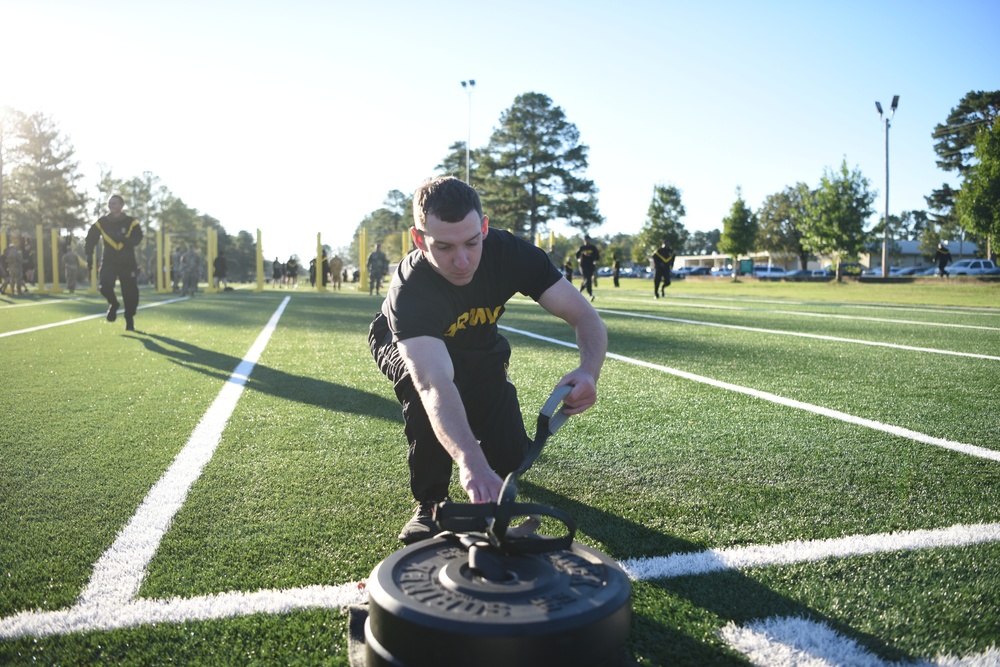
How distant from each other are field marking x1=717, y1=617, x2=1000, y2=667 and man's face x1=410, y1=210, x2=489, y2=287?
4.84ft

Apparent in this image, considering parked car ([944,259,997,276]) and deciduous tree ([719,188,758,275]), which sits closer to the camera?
parked car ([944,259,997,276])

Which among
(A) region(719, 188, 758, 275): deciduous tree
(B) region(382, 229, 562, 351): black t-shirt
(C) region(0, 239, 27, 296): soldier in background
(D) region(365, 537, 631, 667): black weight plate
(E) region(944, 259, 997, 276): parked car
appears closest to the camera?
(D) region(365, 537, 631, 667): black weight plate

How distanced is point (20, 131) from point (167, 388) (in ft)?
293

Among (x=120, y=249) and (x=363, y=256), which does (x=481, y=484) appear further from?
(x=363, y=256)

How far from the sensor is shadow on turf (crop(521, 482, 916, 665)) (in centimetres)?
201

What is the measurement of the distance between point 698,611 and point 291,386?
4.86 m

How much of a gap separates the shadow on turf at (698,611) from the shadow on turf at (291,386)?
288cm

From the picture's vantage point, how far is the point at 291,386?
638cm

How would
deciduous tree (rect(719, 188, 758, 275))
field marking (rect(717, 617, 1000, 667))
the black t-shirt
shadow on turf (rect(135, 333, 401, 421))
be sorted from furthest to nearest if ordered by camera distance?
1. deciduous tree (rect(719, 188, 758, 275))
2. shadow on turf (rect(135, 333, 401, 421))
3. the black t-shirt
4. field marking (rect(717, 617, 1000, 667))

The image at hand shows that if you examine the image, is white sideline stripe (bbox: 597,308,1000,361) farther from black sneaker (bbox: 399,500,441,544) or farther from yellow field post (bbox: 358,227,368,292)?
yellow field post (bbox: 358,227,368,292)

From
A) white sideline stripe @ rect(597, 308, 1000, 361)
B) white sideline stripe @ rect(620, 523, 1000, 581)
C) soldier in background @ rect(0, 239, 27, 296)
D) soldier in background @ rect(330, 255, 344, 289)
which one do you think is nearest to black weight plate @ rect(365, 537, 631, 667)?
white sideline stripe @ rect(620, 523, 1000, 581)

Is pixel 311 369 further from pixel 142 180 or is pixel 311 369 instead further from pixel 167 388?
pixel 142 180

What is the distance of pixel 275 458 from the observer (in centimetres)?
401

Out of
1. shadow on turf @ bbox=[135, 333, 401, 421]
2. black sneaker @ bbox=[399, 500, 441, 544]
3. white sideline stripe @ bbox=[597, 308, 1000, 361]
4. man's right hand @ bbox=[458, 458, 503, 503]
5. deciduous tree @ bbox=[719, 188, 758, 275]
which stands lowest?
black sneaker @ bbox=[399, 500, 441, 544]
